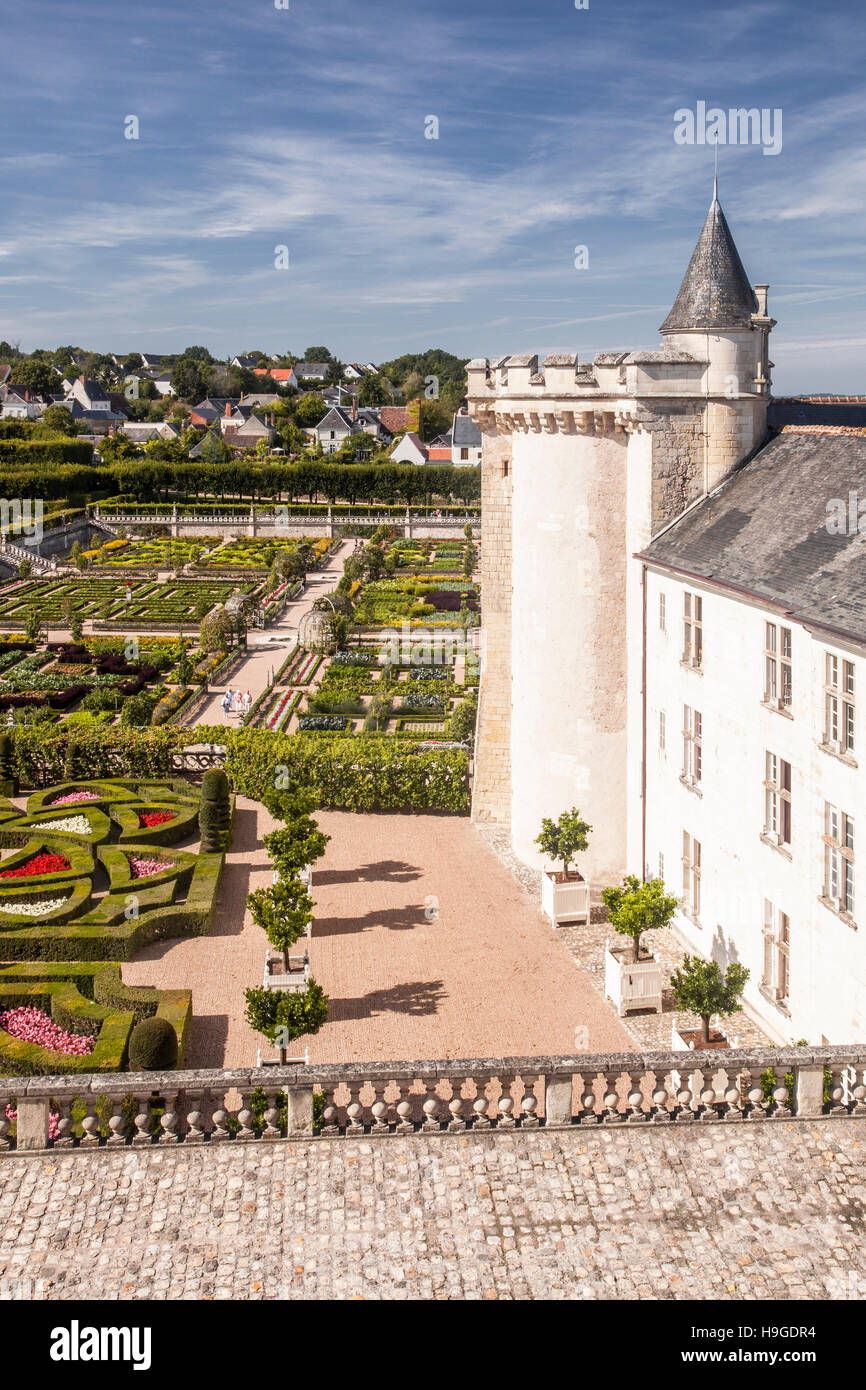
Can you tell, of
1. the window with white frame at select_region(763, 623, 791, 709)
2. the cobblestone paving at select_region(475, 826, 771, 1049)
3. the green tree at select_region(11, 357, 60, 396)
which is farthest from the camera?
the green tree at select_region(11, 357, 60, 396)

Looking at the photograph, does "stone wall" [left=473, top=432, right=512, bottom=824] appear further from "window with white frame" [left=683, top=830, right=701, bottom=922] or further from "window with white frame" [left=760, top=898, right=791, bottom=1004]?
"window with white frame" [left=760, top=898, right=791, bottom=1004]

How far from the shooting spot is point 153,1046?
634 inches

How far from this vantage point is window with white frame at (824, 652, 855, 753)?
49.1ft

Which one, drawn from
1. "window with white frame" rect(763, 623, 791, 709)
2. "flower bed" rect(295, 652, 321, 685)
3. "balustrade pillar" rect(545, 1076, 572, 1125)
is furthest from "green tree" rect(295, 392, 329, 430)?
"balustrade pillar" rect(545, 1076, 572, 1125)

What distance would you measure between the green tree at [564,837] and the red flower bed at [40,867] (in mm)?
10026

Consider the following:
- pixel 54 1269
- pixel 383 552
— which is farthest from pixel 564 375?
pixel 383 552

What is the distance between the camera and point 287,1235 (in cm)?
1023

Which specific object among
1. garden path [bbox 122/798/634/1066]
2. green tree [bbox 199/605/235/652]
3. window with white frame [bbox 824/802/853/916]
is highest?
green tree [bbox 199/605/235/652]

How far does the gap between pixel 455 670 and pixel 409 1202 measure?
3678 cm

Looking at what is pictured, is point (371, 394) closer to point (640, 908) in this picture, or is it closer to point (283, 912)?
point (283, 912)

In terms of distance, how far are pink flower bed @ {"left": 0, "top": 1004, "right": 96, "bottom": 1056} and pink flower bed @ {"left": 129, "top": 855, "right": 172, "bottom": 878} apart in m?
6.16

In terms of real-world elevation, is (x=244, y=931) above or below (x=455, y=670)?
below

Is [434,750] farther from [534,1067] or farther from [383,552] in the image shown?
[383,552]

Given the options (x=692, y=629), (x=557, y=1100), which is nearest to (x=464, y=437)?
(x=692, y=629)
